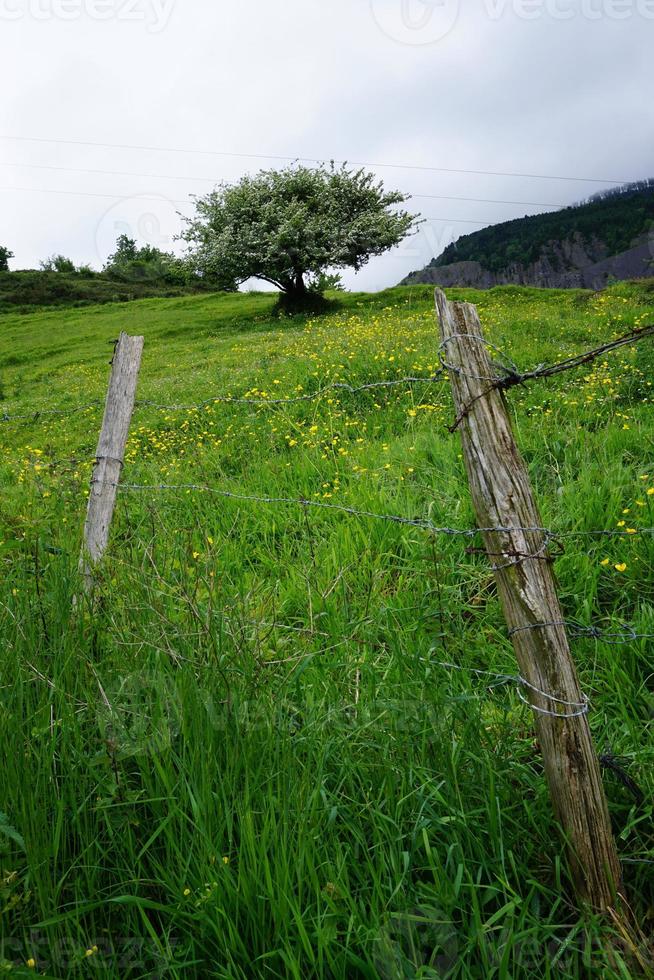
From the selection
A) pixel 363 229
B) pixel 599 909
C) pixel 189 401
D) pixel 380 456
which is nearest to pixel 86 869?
pixel 599 909

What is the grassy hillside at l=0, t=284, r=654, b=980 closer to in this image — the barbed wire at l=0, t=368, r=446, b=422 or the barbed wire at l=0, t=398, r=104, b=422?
the barbed wire at l=0, t=368, r=446, b=422

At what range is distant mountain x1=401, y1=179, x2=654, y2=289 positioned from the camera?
1908 inches

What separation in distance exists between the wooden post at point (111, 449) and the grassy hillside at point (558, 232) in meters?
44.2

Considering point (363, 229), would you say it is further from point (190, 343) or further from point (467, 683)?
point (467, 683)

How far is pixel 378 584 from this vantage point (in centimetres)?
366

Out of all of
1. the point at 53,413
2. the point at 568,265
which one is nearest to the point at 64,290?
the point at 568,265

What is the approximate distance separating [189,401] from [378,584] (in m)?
9.25

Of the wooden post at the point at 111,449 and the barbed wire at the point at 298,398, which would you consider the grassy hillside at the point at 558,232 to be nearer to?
the barbed wire at the point at 298,398

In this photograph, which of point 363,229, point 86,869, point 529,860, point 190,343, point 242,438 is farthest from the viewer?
point 363,229

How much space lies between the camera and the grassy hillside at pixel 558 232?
158 ft

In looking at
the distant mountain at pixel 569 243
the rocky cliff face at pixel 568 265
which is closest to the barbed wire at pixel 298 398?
the rocky cliff face at pixel 568 265

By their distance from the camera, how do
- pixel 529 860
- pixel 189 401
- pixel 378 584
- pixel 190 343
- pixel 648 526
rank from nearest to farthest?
pixel 529 860
pixel 378 584
pixel 648 526
pixel 189 401
pixel 190 343

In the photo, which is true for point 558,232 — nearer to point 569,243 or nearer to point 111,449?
point 569,243

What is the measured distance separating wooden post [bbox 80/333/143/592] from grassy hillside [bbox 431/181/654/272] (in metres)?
44.2
